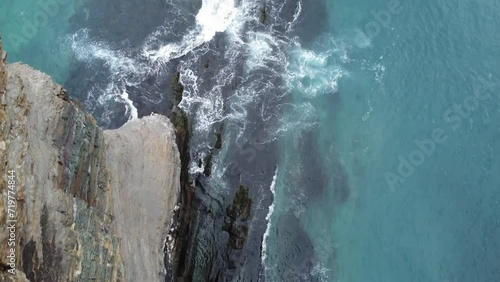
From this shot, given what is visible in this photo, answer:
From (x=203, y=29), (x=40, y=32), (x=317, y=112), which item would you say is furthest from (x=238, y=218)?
(x=40, y=32)

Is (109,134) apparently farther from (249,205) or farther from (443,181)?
(443,181)

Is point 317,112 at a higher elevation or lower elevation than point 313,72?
lower

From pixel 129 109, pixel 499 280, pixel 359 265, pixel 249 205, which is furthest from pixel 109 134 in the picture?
pixel 499 280

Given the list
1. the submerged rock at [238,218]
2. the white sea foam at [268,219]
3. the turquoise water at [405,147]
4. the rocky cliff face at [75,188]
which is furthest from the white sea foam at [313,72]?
the rocky cliff face at [75,188]

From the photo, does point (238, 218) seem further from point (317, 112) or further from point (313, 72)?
point (313, 72)

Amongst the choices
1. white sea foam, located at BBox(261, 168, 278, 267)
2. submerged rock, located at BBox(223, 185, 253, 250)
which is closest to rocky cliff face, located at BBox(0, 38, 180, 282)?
submerged rock, located at BBox(223, 185, 253, 250)

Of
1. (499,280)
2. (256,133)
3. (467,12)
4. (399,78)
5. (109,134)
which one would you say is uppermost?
(467,12)

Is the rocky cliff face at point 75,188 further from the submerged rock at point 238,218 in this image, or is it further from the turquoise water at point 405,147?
the turquoise water at point 405,147

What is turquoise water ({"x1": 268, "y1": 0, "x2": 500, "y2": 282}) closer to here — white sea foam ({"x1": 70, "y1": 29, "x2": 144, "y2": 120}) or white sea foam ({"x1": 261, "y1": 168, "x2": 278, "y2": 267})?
white sea foam ({"x1": 261, "y1": 168, "x2": 278, "y2": 267})
